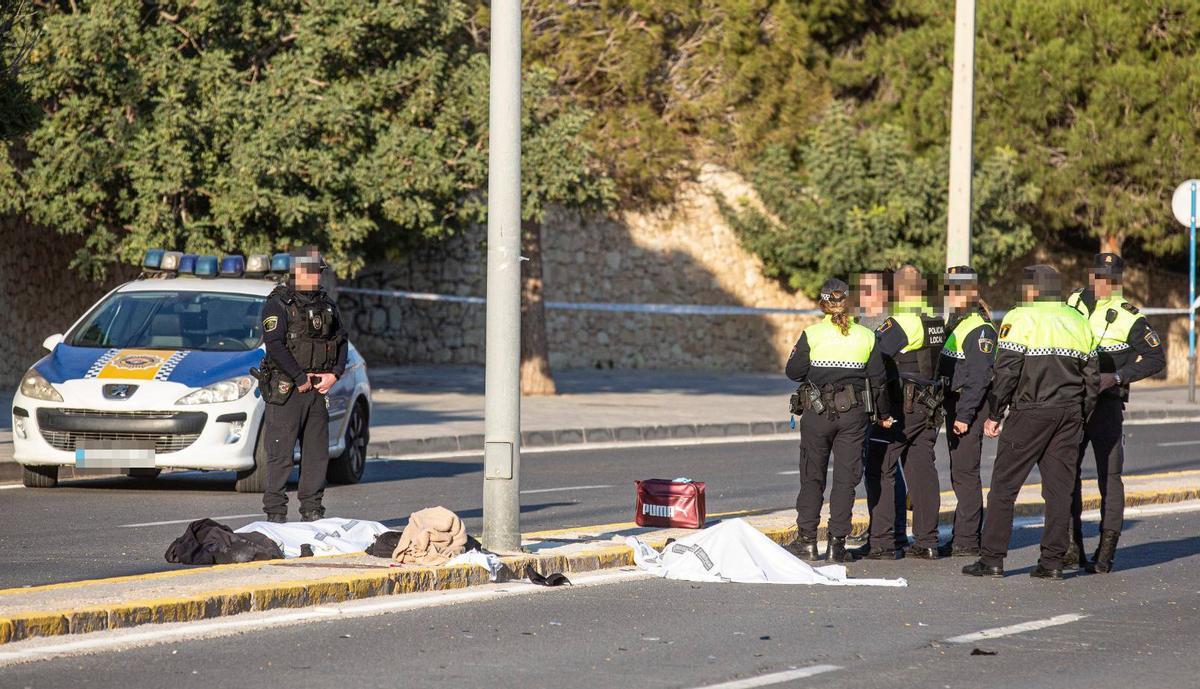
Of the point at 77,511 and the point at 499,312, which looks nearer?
the point at 499,312

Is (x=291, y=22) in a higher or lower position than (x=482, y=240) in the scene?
higher

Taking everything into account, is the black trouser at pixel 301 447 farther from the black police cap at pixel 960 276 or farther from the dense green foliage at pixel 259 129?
the dense green foliage at pixel 259 129

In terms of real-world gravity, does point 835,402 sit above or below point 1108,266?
below

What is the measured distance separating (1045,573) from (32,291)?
17.5m

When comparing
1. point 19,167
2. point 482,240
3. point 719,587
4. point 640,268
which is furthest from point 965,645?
point 640,268

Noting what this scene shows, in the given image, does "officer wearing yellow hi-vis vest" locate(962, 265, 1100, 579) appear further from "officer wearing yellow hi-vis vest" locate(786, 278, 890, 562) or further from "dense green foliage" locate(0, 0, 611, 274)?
"dense green foliage" locate(0, 0, 611, 274)

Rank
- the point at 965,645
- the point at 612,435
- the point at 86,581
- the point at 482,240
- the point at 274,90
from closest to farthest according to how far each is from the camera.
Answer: the point at 965,645 < the point at 86,581 < the point at 612,435 < the point at 274,90 < the point at 482,240

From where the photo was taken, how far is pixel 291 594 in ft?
28.2

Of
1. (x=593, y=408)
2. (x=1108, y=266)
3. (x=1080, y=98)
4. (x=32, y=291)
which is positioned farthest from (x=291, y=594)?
(x=1080, y=98)

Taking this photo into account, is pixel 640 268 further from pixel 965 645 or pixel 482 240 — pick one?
pixel 965 645

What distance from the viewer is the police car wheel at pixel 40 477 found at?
46.3 feet

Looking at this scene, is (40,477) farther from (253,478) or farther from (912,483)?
Answer: (912,483)

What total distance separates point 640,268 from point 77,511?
2083 cm

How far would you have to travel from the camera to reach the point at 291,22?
2302cm
